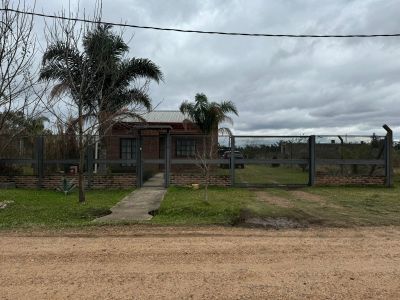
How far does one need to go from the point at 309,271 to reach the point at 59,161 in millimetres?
13791

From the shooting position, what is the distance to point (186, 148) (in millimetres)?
18781

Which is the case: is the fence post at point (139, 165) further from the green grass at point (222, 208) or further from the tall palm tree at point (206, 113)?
the tall palm tree at point (206, 113)

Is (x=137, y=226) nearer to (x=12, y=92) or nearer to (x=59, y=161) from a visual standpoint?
(x=12, y=92)

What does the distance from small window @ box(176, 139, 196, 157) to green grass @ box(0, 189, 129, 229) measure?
368 cm

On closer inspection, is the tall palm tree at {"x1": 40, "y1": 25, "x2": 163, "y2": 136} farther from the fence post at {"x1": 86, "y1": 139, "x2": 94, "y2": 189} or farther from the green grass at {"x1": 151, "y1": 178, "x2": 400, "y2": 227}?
the green grass at {"x1": 151, "y1": 178, "x2": 400, "y2": 227}

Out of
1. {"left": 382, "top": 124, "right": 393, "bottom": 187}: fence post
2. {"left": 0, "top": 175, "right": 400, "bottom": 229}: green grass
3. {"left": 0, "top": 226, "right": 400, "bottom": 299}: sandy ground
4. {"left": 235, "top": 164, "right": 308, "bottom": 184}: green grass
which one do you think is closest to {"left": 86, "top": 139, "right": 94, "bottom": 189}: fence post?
{"left": 0, "top": 175, "right": 400, "bottom": 229}: green grass

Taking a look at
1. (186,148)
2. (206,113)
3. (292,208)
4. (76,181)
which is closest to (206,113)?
(206,113)

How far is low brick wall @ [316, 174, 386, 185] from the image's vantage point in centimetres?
1875

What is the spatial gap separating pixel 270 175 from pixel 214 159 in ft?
7.95

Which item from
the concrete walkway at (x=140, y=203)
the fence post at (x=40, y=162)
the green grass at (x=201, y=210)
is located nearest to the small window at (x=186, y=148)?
the concrete walkway at (x=140, y=203)

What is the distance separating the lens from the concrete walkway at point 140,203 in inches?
429

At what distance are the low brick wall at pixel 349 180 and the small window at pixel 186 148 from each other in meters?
5.17

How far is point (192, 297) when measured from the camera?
5055 mm

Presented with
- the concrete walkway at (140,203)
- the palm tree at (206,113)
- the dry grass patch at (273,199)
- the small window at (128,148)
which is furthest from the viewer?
the palm tree at (206,113)
